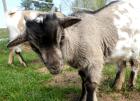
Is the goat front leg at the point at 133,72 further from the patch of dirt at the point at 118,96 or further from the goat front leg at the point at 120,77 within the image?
the patch of dirt at the point at 118,96

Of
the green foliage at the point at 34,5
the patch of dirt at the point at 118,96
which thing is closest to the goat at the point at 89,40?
the patch of dirt at the point at 118,96

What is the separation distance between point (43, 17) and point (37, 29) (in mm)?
196

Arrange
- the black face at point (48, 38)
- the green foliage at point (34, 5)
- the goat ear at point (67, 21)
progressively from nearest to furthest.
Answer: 1. the black face at point (48, 38)
2. the goat ear at point (67, 21)
3. the green foliage at point (34, 5)

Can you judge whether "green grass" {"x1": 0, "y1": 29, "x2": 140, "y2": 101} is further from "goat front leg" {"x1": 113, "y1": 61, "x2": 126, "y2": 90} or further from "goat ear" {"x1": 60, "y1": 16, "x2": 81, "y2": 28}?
"goat ear" {"x1": 60, "y1": 16, "x2": 81, "y2": 28}

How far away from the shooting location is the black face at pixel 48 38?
17.4ft

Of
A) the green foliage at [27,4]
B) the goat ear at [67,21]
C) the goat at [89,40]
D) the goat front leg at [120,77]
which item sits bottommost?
the green foliage at [27,4]

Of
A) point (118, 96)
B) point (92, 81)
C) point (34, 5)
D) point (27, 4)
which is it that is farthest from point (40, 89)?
point (27, 4)

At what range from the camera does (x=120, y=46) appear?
6980 millimetres

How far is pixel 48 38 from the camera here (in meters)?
5.32

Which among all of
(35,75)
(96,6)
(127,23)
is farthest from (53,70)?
(96,6)

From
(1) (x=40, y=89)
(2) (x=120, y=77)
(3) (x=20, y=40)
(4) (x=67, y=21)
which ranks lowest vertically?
(1) (x=40, y=89)

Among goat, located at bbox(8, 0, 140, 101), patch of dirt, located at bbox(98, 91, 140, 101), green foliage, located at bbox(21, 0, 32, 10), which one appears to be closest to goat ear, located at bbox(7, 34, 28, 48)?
goat, located at bbox(8, 0, 140, 101)

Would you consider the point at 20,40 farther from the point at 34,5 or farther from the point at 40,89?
the point at 34,5

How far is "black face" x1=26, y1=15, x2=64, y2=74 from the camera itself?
17.4ft
